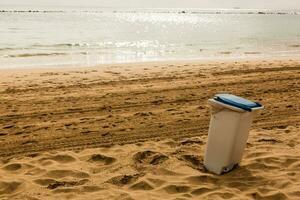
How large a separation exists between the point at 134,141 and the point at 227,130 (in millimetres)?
1748

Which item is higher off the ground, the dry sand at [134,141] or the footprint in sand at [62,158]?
the dry sand at [134,141]

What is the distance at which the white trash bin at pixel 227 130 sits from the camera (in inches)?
166

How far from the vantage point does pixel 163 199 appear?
12.6 feet

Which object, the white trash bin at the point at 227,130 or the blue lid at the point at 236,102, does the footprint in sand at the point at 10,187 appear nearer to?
the white trash bin at the point at 227,130

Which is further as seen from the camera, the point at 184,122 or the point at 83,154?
the point at 184,122

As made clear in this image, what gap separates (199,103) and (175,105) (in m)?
0.56

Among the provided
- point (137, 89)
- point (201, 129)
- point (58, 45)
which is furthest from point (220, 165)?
point (58, 45)

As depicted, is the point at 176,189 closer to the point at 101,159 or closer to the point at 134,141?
the point at 101,159

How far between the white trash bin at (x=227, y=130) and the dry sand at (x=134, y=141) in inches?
6.7

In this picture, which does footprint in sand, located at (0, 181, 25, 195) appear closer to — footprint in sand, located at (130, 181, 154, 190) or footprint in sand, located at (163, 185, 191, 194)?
footprint in sand, located at (130, 181, 154, 190)

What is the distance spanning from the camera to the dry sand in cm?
411

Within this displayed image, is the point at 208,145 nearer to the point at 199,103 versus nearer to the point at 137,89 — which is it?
the point at 199,103

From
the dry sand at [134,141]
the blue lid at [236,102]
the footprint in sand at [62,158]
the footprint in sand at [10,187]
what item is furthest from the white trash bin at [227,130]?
the footprint in sand at [10,187]

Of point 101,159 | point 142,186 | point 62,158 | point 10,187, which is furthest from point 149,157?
point 10,187
